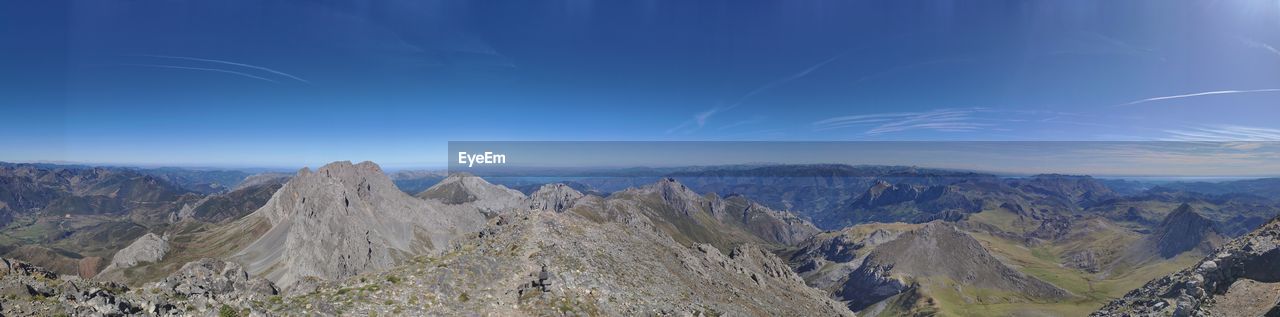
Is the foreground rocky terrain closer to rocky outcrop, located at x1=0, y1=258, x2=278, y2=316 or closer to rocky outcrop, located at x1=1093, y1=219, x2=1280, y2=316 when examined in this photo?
rocky outcrop, located at x1=0, y1=258, x2=278, y2=316

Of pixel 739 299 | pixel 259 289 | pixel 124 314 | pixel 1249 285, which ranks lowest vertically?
pixel 739 299

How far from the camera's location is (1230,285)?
134ft

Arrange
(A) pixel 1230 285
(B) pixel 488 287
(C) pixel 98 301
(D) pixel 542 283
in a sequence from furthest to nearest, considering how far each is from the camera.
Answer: (A) pixel 1230 285, (D) pixel 542 283, (B) pixel 488 287, (C) pixel 98 301

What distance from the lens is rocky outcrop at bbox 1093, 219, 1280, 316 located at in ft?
123

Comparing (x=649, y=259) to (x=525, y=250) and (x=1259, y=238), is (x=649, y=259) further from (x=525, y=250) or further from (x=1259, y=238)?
(x=1259, y=238)

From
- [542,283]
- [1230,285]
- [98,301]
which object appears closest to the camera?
[98,301]

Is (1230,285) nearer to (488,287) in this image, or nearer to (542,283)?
(542,283)

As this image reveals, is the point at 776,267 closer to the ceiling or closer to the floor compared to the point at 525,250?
closer to the floor

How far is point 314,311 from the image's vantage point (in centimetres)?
2797

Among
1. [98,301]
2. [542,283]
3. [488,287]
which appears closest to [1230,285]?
[542,283]

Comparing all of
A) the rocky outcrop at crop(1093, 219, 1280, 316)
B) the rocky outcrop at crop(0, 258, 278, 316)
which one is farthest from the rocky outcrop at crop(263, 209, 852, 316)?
the rocky outcrop at crop(1093, 219, 1280, 316)

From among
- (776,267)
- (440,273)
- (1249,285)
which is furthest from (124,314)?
(776,267)

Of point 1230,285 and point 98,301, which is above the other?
point 98,301

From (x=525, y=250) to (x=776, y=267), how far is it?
129 meters
